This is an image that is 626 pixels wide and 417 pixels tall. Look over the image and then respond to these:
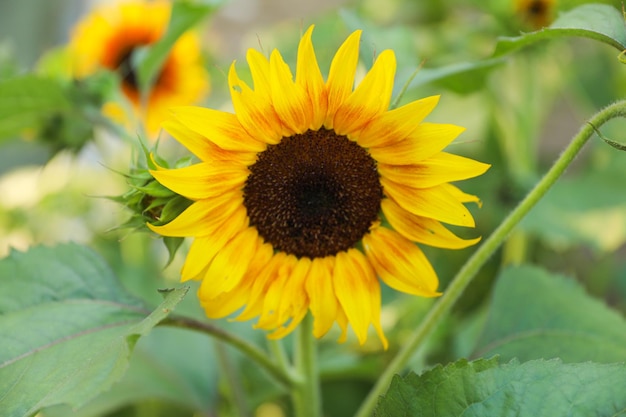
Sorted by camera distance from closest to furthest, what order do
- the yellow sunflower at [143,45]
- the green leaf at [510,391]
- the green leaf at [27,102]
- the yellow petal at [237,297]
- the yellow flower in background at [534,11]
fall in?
the green leaf at [510,391] → the yellow petal at [237,297] → the green leaf at [27,102] → the yellow flower in background at [534,11] → the yellow sunflower at [143,45]

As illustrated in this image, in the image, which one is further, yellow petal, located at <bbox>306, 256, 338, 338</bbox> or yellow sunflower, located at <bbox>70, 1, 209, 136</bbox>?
yellow sunflower, located at <bbox>70, 1, 209, 136</bbox>

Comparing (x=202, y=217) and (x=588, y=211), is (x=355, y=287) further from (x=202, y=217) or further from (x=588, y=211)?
(x=588, y=211)

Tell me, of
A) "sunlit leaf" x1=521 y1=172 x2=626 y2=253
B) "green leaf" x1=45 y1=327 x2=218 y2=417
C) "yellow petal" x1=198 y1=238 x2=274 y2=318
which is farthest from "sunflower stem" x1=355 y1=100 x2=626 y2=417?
"sunlit leaf" x1=521 y1=172 x2=626 y2=253

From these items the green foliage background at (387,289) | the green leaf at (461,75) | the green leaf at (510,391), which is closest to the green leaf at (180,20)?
the green foliage background at (387,289)

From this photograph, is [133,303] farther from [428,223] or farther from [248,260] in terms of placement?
[428,223]

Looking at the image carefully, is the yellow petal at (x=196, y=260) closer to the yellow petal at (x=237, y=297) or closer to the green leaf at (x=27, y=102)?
the yellow petal at (x=237, y=297)

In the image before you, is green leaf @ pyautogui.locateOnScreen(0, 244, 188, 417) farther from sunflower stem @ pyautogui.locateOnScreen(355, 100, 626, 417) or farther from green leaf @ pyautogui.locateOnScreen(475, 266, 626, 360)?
green leaf @ pyautogui.locateOnScreen(475, 266, 626, 360)
